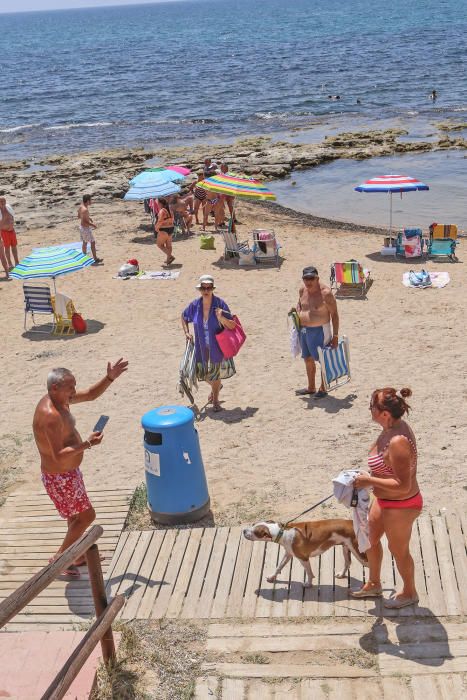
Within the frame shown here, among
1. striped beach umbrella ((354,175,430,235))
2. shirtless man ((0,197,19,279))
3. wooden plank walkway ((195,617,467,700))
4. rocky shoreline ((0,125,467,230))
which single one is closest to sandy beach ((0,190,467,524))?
shirtless man ((0,197,19,279))

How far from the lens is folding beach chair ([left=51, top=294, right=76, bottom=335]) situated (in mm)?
13664


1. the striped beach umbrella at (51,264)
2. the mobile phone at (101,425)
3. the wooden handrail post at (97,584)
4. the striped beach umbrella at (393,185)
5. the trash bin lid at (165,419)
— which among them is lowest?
the striped beach umbrella at (393,185)

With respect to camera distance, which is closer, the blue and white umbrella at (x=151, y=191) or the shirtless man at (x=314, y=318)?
the shirtless man at (x=314, y=318)

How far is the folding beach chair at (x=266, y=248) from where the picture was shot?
16.4m

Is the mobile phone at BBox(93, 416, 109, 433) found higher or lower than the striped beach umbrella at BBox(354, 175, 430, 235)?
higher

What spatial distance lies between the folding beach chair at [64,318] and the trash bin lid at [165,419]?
6663mm

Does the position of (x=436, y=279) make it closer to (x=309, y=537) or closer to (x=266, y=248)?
(x=266, y=248)

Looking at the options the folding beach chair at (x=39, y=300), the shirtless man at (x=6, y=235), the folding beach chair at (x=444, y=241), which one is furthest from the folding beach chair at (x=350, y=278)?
the shirtless man at (x=6, y=235)

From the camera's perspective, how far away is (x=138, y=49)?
101m

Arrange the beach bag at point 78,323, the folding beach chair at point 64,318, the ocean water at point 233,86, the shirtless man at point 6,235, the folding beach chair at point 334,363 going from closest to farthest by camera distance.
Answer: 1. the folding beach chair at point 334,363
2. the beach bag at point 78,323
3. the folding beach chair at point 64,318
4. the shirtless man at point 6,235
5. the ocean water at point 233,86

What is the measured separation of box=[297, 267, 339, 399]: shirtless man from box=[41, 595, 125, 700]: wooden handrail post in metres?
5.28

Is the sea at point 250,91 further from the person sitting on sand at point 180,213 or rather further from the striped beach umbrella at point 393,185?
the striped beach umbrella at point 393,185

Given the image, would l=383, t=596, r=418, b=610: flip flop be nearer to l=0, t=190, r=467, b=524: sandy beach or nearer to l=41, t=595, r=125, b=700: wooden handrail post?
l=0, t=190, r=467, b=524: sandy beach

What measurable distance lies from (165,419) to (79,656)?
285cm
